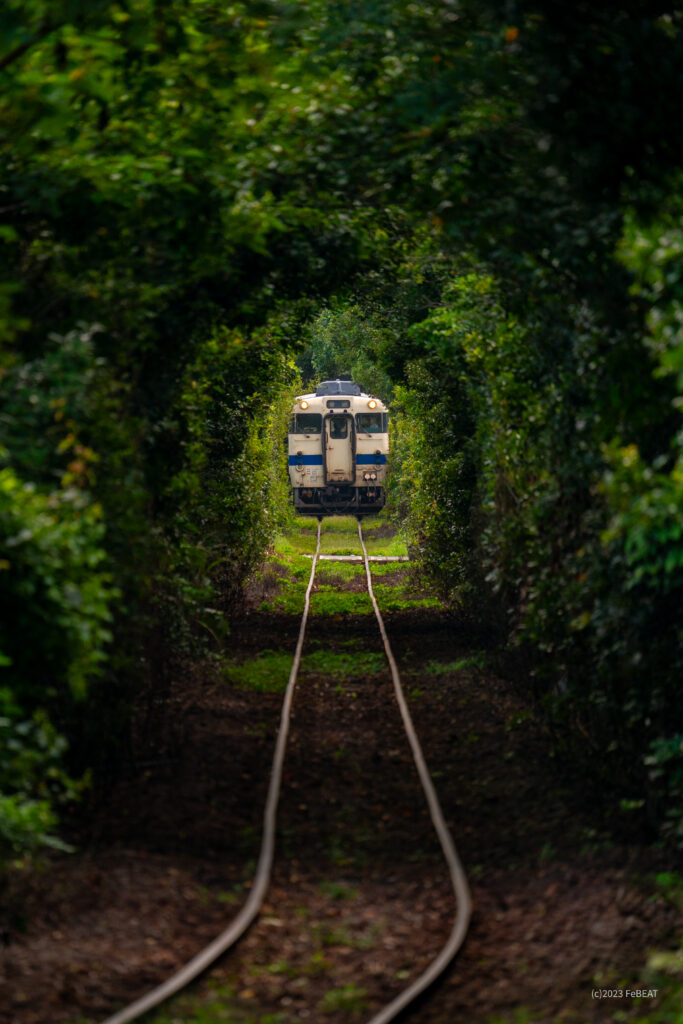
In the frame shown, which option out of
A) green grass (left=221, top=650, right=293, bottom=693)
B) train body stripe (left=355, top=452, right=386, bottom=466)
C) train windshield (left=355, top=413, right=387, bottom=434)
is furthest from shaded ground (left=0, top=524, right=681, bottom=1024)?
train windshield (left=355, top=413, right=387, bottom=434)

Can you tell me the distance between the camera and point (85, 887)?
704 cm

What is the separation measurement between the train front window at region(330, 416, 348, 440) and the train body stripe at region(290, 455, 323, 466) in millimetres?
830

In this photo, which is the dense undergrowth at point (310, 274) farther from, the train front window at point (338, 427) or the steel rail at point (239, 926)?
the train front window at point (338, 427)

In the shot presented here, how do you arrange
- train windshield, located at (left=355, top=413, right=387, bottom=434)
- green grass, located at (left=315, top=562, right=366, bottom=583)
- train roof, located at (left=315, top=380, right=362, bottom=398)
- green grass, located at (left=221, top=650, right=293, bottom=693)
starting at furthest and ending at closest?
train roof, located at (left=315, top=380, right=362, bottom=398) < train windshield, located at (left=355, top=413, right=387, bottom=434) < green grass, located at (left=315, top=562, right=366, bottom=583) < green grass, located at (left=221, top=650, right=293, bottom=693)

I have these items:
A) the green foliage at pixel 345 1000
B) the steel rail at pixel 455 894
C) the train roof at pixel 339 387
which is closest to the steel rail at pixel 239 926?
the green foliage at pixel 345 1000

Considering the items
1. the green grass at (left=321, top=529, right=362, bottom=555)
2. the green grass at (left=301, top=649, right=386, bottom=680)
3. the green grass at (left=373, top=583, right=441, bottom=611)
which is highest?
the green grass at (left=301, top=649, right=386, bottom=680)

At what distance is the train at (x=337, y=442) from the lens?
3812 centimetres

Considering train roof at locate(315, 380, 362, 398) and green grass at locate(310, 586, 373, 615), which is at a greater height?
green grass at locate(310, 586, 373, 615)

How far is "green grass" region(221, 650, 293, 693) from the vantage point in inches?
541

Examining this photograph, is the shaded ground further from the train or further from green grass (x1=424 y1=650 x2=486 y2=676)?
the train

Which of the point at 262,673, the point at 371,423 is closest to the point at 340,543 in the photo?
the point at 371,423

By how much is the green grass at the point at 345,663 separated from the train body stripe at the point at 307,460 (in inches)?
871

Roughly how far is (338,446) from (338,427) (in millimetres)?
613

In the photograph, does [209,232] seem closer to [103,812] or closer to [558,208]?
[558,208]
